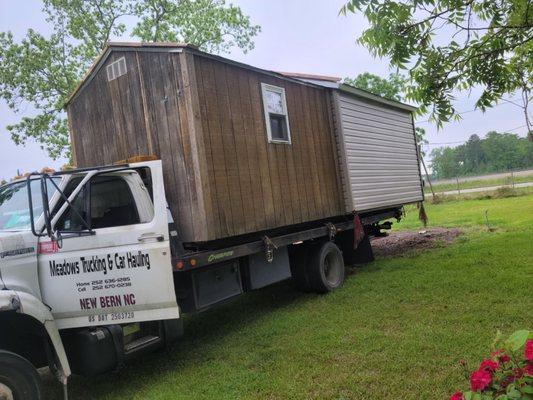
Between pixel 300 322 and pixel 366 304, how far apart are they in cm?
101

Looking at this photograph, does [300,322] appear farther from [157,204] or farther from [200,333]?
[157,204]

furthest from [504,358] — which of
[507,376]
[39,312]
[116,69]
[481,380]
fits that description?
[116,69]

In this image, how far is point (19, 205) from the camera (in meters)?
4.64

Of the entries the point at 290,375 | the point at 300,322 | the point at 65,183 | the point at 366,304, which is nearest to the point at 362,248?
the point at 366,304

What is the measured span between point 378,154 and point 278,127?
3.06 meters

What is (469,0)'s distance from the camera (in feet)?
14.4

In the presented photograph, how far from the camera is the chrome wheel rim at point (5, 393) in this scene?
12.0ft

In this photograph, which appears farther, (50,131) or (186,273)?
(50,131)

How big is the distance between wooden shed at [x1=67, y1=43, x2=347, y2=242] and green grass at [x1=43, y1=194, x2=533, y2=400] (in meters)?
1.32

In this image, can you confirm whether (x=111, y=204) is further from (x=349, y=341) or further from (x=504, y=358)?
(x=504, y=358)

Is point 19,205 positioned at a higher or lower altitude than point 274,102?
lower

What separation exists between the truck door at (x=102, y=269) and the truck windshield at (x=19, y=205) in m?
0.23

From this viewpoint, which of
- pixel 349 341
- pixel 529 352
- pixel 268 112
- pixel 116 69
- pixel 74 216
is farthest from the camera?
pixel 268 112

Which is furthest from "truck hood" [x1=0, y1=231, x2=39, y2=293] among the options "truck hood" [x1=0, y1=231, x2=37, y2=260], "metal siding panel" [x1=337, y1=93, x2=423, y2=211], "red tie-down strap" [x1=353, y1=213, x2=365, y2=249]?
"red tie-down strap" [x1=353, y1=213, x2=365, y2=249]
